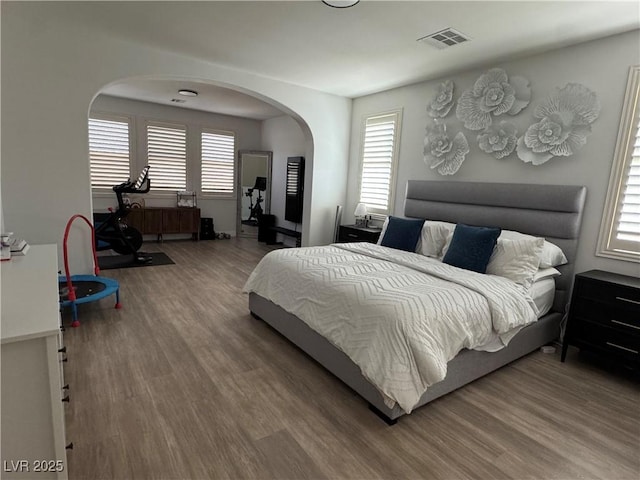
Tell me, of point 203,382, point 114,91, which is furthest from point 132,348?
point 114,91

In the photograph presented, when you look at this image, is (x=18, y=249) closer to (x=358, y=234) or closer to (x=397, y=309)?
(x=397, y=309)

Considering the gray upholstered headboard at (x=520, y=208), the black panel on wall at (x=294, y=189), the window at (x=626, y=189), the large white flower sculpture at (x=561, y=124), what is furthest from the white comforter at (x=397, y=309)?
the black panel on wall at (x=294, y=189)

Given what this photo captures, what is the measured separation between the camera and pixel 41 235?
3.59m

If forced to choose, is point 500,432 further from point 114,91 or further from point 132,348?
point 114,91

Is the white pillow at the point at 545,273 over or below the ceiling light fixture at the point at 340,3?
below

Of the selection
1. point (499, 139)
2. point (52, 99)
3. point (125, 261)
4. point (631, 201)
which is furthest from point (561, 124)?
point (125, 261)

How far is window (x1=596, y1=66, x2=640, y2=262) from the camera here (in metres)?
2.86

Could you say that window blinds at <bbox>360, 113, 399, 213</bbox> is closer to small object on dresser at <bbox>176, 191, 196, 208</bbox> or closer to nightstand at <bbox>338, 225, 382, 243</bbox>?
nightstand at <bbox>338, 225, 382, 243</bbox>

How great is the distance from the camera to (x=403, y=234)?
12.8ft

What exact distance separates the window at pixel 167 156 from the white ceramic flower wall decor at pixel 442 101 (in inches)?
208

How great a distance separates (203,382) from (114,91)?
5.85 metres

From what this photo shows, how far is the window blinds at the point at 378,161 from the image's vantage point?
496 cm

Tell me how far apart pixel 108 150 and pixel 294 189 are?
360 cm

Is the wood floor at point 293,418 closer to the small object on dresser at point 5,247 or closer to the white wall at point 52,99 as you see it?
the small object on dresser at point 5,247
